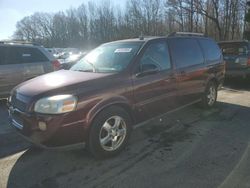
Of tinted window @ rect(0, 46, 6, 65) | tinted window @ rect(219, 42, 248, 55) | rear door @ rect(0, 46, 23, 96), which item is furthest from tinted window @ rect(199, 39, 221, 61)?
tinted window @ rect(0, 46, 6, 65)

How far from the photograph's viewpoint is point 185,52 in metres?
5.26

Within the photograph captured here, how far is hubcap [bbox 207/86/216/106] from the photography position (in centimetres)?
637

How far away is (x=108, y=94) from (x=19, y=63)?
4661 millimetres

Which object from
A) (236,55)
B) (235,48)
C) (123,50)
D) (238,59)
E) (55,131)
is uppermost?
(123,50)

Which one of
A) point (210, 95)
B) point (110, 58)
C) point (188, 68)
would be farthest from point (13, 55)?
point (210, 95)

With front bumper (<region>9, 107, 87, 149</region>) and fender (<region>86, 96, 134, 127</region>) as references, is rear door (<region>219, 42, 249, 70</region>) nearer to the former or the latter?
fender (<region>86, 96, 134, 127</region>)

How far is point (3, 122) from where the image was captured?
577cm

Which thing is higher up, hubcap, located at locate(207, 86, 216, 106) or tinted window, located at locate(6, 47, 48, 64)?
tinted window, located at locate(6, 47, 48, 64)

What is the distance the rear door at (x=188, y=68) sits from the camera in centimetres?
497

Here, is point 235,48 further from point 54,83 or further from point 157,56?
point 54,83

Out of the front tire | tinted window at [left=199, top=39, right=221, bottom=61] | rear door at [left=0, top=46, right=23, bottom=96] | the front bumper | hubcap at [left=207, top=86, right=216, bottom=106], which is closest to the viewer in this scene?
the front bumper

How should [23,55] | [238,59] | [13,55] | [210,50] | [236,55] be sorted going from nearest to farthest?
[210,50] → [13,55] → [23,55] → [238,59] → [236,55]

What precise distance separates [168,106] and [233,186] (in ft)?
6.61

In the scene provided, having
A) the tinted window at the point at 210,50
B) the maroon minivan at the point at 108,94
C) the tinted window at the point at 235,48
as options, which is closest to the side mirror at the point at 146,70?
the maroon minivan at the point at 108,94
